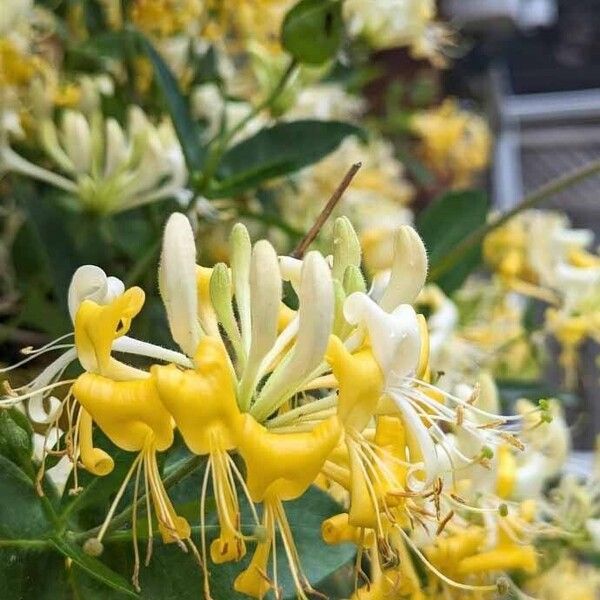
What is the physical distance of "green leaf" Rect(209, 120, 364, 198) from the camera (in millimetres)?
584

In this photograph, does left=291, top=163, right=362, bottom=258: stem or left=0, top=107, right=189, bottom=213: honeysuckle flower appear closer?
left=291, top=163, right=362, bottom=258: stem

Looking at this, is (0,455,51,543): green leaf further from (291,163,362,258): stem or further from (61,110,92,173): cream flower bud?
(61,110,92,173): cream flower bud

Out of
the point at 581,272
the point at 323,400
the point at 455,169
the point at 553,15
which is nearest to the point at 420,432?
the point at 323,400

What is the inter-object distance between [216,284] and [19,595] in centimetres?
12

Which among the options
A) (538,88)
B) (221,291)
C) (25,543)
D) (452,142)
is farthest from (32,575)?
(538,88)

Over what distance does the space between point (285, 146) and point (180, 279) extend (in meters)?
0.31

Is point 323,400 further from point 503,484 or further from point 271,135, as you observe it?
point 271,135

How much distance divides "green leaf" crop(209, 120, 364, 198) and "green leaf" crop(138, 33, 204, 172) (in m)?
0.02

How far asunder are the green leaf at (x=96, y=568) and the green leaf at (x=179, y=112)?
0.29 metres

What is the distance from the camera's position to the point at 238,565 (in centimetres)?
33

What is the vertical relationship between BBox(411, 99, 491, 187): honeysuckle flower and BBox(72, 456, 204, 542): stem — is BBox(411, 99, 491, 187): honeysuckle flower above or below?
below

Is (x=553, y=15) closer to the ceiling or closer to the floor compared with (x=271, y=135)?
closer to the floor

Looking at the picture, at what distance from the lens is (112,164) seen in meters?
0.61

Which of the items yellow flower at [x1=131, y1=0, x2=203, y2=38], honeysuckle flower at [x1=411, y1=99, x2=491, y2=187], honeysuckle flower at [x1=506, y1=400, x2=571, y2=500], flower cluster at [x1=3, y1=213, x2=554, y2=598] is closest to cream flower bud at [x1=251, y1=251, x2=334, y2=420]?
flower cluster at [x1=3, y1=213, x2=554, y2=598]
